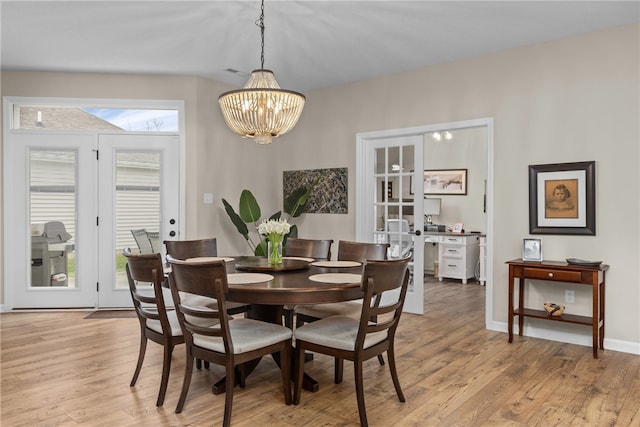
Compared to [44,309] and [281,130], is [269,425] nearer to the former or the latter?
[281,130]

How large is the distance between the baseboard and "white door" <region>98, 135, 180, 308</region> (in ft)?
11.7

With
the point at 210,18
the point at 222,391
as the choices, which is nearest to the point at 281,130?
the point at 210,18

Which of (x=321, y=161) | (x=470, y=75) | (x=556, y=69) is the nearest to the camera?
(x=556, y=69)

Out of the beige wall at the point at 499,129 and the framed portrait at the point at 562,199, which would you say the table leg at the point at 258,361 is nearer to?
the beige wall at the point at 499,129

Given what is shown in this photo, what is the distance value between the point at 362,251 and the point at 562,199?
1830mm

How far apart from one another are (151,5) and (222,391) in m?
2.76

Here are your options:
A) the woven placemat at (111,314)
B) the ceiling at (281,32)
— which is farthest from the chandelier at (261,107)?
the woven placemat at (111,314)

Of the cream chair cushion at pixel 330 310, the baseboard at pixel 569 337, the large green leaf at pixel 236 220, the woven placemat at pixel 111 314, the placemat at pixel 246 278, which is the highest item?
the large green leaf at pixel 236 220

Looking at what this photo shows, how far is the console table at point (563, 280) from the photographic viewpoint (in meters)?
3.50

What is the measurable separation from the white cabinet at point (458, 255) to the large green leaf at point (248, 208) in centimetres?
330

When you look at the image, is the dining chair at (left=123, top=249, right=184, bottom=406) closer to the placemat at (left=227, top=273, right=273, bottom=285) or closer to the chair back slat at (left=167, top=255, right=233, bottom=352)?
the chair back slat at (left=167, top=255, right=233, bottom=352)

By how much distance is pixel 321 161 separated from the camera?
572 centimetres

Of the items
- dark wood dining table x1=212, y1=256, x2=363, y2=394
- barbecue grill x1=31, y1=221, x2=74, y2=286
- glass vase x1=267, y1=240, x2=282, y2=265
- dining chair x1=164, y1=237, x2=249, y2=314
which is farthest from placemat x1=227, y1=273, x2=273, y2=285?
barbecue grill x1=31, y1=221, x2=74, y2=286

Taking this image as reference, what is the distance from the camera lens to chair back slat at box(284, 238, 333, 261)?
12.7 feet
